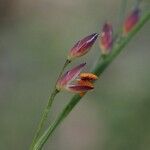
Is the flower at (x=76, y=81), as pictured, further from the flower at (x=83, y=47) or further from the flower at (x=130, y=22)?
the flower at (x=130, y=22)

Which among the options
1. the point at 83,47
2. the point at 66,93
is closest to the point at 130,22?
the point at 83,47

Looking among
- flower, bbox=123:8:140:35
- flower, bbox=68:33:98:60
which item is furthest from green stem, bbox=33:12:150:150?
flower, bbox=68:33:98:60

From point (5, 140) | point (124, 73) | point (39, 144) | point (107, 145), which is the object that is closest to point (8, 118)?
point (5, 140)

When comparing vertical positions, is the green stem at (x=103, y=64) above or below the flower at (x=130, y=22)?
below

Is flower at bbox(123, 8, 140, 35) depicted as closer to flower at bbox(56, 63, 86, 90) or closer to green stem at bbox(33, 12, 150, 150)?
green stem at bbox(33, 12, 150, 150)

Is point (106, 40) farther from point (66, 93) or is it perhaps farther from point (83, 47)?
point (66, 93)

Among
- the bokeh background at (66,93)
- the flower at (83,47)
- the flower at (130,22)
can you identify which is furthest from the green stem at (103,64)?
the bokeh background at (66,93)
